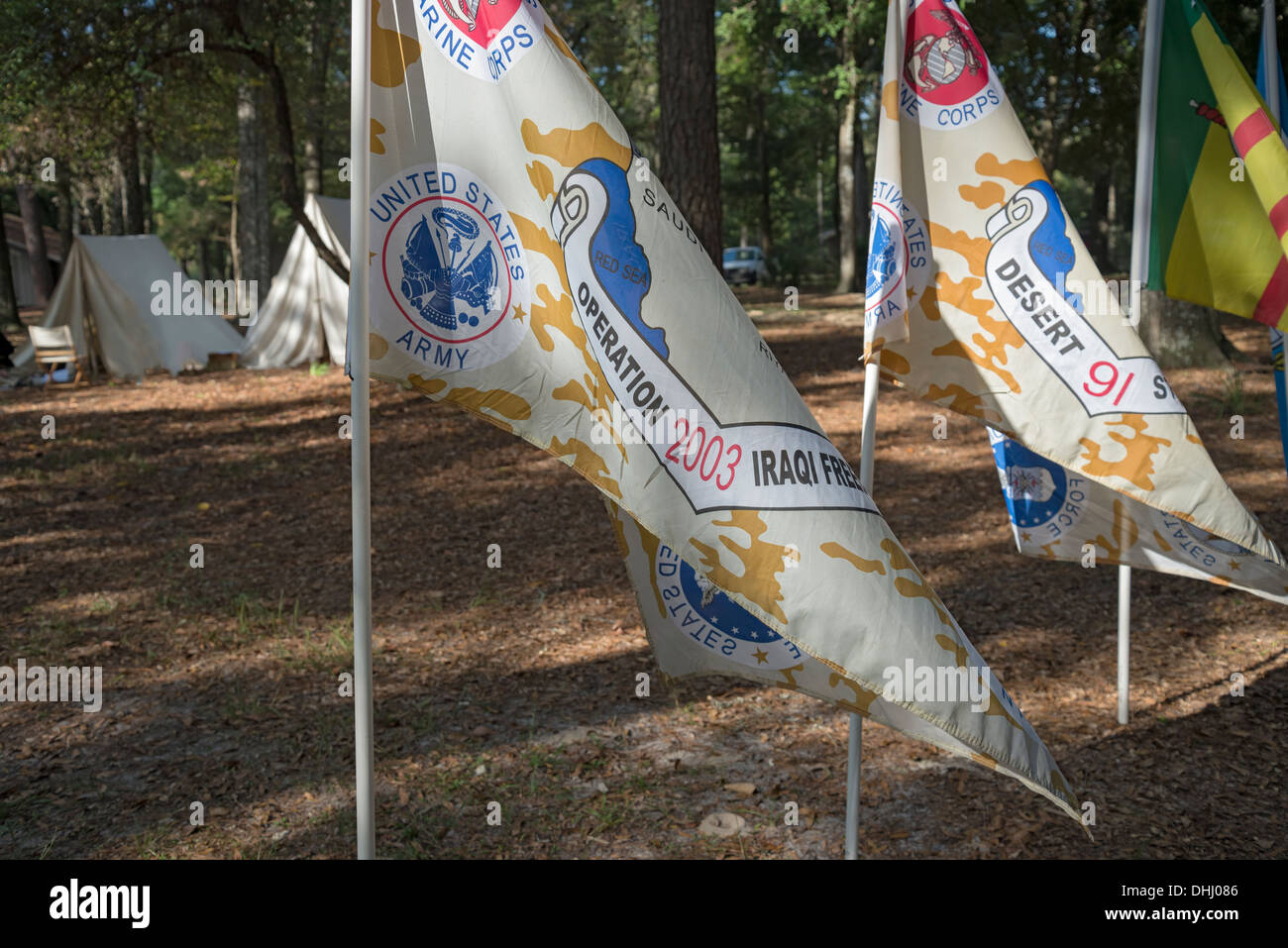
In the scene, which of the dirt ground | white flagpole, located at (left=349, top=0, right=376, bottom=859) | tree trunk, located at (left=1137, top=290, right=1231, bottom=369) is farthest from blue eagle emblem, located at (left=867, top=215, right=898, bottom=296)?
tree trunk, located at (left=1137, top=290, right=1231, bottom=369)

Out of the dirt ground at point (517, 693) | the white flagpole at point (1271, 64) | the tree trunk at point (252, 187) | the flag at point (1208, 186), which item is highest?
the tree trunk at point (252, 187)

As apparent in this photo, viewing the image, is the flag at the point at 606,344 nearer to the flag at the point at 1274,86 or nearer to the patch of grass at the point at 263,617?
the flag at the point at 1274,86

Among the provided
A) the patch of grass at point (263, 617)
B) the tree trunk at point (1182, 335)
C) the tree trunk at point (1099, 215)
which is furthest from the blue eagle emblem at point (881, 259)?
the tree trunk at point (1099, 215)

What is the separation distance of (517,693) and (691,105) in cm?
771

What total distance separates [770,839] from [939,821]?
678mm

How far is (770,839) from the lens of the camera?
13.3ft

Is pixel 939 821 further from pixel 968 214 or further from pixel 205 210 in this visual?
pixel 205 210

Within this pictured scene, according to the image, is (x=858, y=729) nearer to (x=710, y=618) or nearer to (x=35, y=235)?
(x=710, y=618)

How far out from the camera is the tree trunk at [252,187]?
17391mm

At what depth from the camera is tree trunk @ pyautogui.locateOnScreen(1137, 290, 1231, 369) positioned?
1287 centimetres

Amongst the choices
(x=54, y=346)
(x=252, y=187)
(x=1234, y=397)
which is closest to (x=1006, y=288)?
(x=1234, y=397)

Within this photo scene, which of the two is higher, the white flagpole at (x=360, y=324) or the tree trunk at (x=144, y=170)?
the tree trunk at (x=144, y=170)

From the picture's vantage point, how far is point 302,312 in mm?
16484

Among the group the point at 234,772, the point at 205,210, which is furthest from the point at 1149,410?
the point at 205,210
